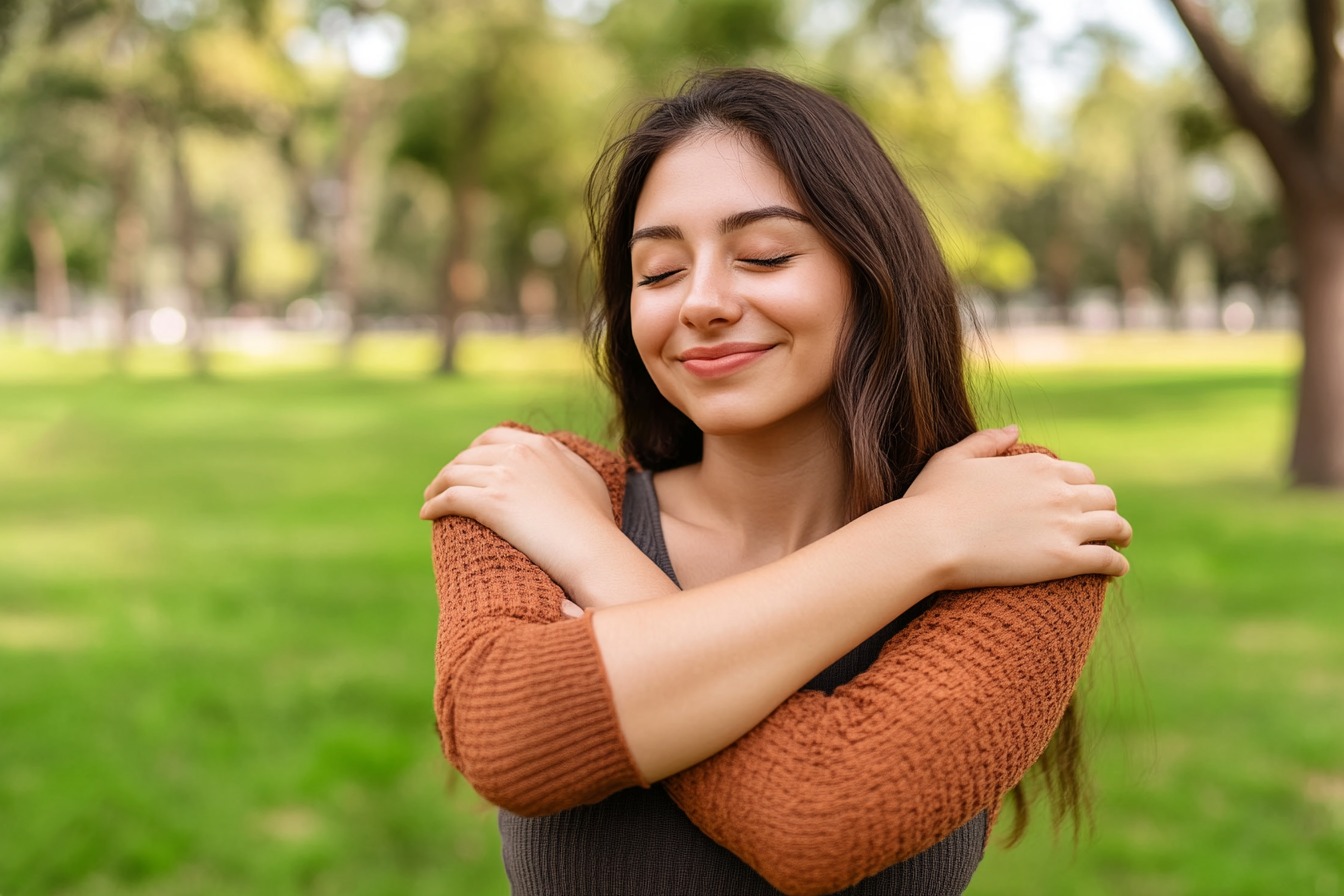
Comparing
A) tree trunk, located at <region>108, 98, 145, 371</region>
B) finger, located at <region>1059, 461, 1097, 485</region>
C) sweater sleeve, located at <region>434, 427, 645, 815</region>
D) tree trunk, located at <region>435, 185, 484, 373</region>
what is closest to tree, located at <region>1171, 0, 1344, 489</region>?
finger, located at <region>1059, 461, 1097, 485</region>

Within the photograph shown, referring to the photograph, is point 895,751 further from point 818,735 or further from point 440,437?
point 440,437

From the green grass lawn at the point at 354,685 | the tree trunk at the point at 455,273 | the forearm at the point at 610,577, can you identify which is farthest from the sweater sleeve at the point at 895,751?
the tree trunk at the point at 455,273

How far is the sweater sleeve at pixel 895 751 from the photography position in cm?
137

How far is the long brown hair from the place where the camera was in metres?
1.57

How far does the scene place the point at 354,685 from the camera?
569 cm

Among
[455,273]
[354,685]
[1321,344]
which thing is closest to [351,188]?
[455,273]

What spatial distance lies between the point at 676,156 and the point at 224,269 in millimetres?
55485

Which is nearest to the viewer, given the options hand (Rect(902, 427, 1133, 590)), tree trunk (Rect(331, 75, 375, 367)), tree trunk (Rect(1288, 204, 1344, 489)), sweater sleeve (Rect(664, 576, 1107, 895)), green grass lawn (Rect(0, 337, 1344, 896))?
sweater sleeve (Rect(664, 576, 1107, 895))

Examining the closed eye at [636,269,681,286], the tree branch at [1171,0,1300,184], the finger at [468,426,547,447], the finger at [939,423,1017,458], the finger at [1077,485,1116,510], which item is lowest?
the finger at [1077,485,1116,510]

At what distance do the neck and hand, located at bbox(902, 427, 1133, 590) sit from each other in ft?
0.65

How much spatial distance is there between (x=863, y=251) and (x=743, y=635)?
1.65 feet

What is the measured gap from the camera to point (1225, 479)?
10953 millimetres

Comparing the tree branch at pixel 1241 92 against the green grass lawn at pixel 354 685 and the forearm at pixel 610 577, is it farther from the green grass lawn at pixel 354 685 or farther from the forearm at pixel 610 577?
the forearm at pixel 610 577

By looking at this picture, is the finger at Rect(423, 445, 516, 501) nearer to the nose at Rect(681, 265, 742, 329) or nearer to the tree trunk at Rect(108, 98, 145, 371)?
the nose at Rect(681, 265, 742, 329)
